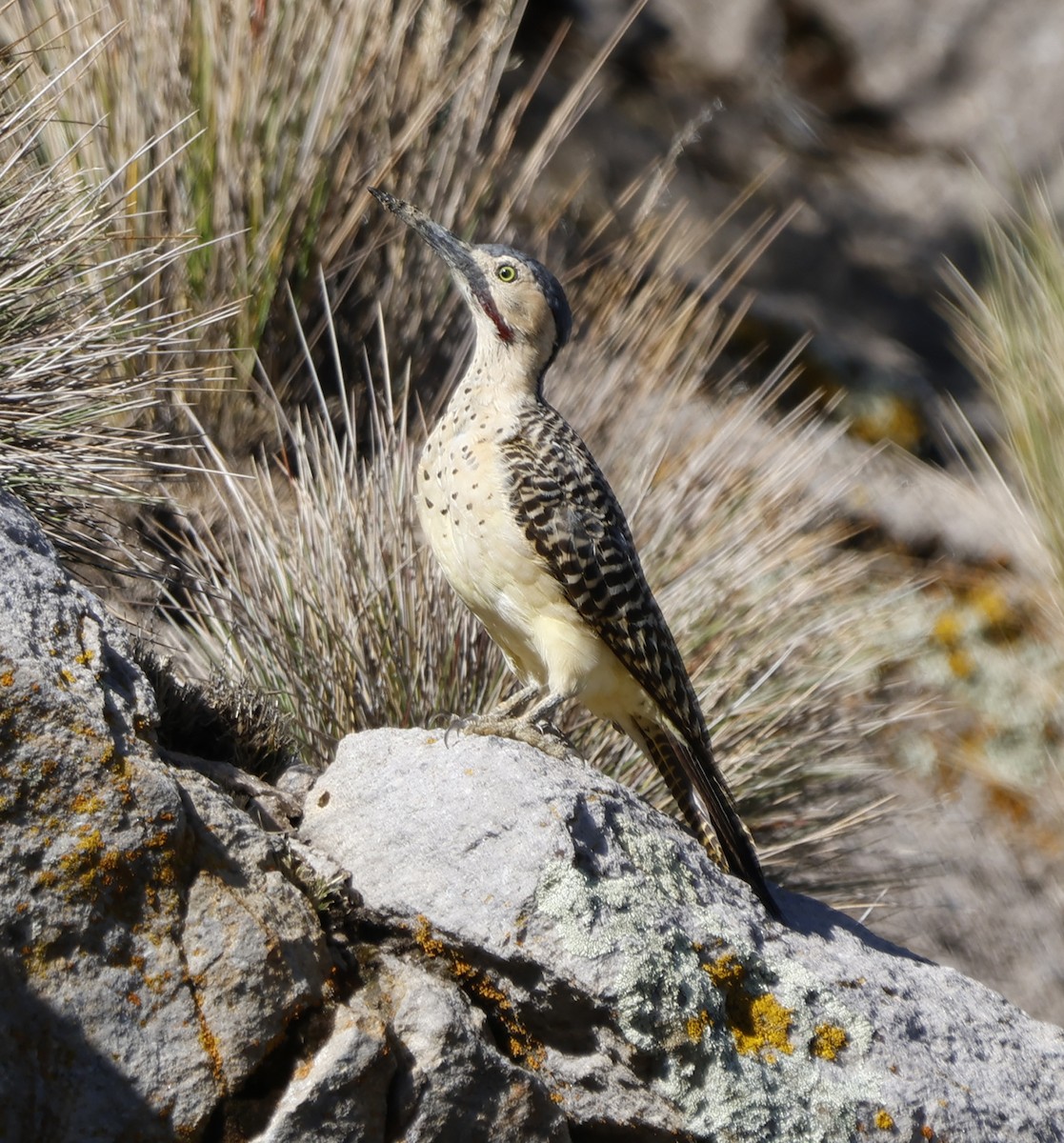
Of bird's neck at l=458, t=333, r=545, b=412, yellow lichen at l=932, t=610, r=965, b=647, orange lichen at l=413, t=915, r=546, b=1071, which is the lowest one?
yellow lichen at l=932, t=610, r=965, b=647

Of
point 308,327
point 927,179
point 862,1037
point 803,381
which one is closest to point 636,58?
point 927,179

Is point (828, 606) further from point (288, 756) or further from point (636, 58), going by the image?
point (636, 58)

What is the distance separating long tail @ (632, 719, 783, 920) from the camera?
3.30m

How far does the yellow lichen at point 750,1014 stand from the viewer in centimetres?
280

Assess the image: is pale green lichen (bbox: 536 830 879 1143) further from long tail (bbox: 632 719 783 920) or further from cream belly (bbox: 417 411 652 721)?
cream belly (bbox: 417 411 652 721)

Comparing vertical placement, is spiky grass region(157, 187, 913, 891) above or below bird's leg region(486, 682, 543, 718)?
below

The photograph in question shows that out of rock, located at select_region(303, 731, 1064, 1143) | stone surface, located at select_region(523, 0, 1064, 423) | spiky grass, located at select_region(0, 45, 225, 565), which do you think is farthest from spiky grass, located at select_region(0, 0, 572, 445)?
stone surface, located at select_region(523, 0, 1064, 423)

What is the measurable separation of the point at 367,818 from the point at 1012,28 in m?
8.48

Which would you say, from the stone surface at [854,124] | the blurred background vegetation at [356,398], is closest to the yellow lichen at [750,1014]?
the blurred background vegetation at [356,398]

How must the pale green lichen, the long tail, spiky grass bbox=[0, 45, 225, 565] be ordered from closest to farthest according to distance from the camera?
1. the pale green lichen
2. the long tail
3. spiky grass bbox=[0, 45, 225, 565]

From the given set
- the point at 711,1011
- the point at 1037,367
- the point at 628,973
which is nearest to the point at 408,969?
the point at 628,973

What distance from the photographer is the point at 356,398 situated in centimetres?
498

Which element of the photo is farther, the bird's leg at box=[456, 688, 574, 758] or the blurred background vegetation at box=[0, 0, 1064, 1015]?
the blurred background vegetation at box=[0, 0, 1064, 1015]

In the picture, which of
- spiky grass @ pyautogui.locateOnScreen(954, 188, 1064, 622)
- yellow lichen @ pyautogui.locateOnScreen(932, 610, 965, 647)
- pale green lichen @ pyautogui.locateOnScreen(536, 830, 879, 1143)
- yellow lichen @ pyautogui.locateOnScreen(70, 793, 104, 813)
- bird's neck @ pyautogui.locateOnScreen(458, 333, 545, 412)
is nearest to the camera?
yellow lichen @ pyautogui.locateOnScreen(70, 793, 104, 813)
